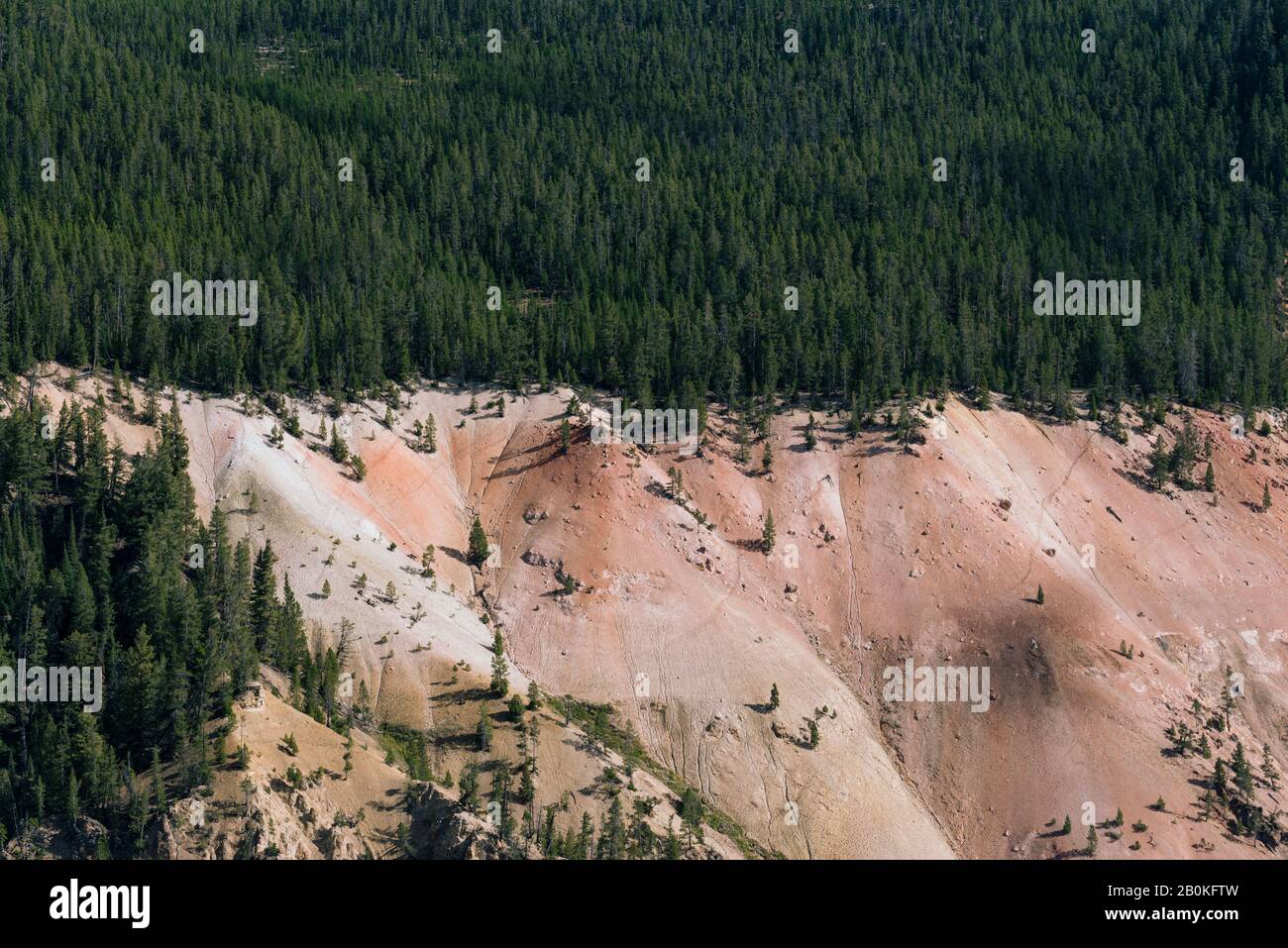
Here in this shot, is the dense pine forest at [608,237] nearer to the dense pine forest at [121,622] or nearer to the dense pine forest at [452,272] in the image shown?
the dense pine forest at [452,272]

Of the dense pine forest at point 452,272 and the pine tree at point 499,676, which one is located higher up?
the dense pine forest at point 452,272

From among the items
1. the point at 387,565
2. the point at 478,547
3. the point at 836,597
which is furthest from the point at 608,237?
the point at 387,565

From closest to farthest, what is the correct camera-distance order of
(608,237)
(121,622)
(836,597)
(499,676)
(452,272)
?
1. (121,622)
2. (499,676)
3. (836,597)
4. (452,272)
5. (608,237)

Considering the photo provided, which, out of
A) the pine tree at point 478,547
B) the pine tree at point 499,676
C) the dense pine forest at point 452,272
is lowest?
the pine tree at point 499,676

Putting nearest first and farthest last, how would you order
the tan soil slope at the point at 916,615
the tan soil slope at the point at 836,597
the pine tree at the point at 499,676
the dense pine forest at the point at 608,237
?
the pine tree at the point at 499,676 → the tan soil slope at the point at 836,597 → the tan soil slope at the point at 916,615 → the dense pine forest at the point at 608,237

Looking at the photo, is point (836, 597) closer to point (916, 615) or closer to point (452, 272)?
point (916, 615)

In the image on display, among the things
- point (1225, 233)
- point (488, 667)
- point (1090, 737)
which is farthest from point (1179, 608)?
point (1225, 233)

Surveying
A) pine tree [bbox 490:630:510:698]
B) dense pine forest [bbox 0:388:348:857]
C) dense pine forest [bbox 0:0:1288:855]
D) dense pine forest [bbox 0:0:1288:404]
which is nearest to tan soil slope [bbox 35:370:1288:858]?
pine tree [bbox 490:630:510:698]

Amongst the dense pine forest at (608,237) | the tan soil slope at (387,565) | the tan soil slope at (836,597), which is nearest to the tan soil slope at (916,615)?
the tan soil slope at (836,597)

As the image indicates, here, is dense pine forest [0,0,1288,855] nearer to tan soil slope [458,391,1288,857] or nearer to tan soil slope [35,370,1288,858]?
tan soil slope [35,370,1288,858]
